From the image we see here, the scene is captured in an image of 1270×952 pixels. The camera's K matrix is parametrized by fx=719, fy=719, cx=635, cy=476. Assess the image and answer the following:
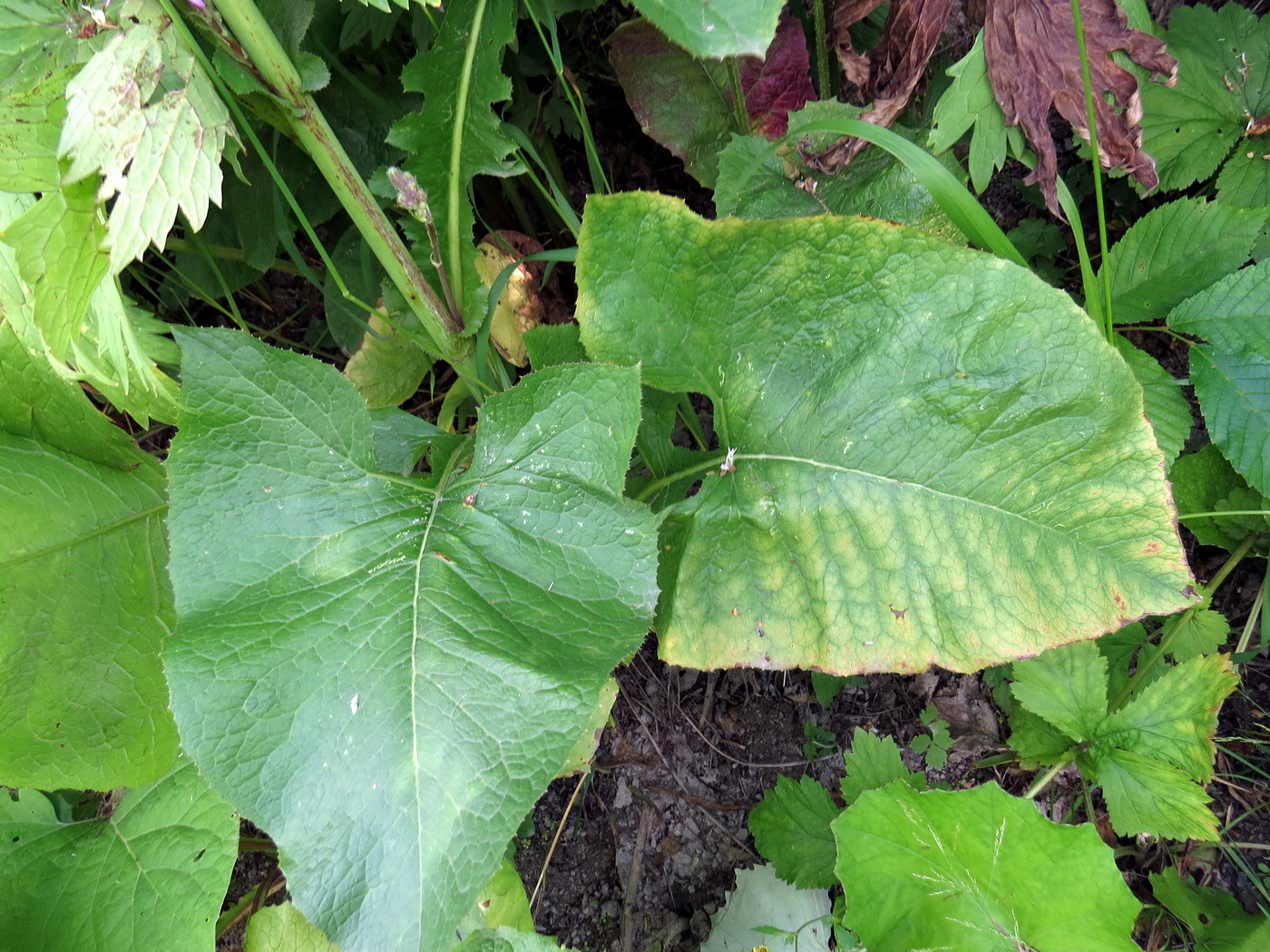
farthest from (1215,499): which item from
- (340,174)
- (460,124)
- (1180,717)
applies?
(340,174)

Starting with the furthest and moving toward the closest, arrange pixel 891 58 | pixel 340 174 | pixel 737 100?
1. pixel 737 100
2. pixel 891 58
3. pixel 340 174

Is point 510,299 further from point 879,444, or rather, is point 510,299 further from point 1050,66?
point 1050,66

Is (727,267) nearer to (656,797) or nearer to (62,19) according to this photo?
(62,19)

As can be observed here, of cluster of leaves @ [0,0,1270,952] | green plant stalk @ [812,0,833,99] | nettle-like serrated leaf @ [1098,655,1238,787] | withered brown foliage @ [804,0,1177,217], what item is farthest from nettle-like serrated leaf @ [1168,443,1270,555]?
green plant stalk @ [812,0,833,99]

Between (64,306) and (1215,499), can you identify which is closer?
(64,306)

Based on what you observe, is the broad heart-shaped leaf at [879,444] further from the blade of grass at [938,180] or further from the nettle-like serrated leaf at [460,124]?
the nettle-like serrated leaf at [460,124]

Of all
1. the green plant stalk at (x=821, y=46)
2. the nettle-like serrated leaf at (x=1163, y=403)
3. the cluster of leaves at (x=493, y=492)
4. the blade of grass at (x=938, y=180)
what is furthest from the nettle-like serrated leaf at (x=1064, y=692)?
the green plant stalk at (x=821, y=46)
